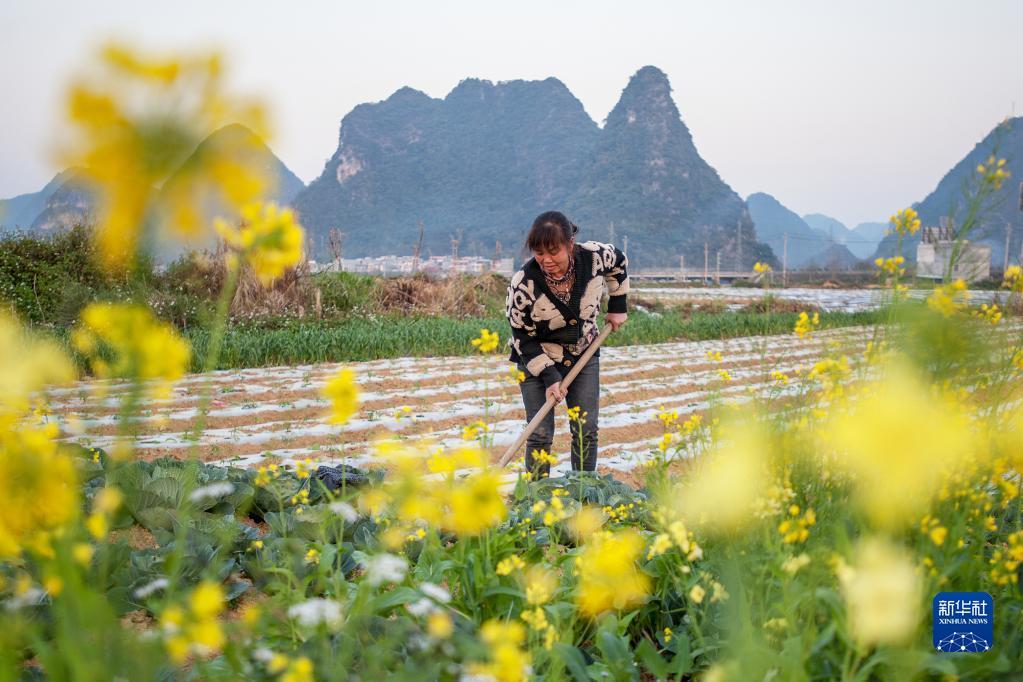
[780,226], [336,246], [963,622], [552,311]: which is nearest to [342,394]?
[963,622]

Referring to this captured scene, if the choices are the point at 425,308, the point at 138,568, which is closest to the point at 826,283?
the point at 425,308

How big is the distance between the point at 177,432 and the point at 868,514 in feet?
16.0

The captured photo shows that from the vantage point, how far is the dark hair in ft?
10.3

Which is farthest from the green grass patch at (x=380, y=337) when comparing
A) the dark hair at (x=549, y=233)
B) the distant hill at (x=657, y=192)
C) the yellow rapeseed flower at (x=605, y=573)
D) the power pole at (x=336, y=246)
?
the distant hill at (x=657, y=192)

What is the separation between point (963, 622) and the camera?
131cm

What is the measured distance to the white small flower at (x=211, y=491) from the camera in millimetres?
2078

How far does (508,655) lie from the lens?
0.80 meters

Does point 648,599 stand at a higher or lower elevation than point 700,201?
lower

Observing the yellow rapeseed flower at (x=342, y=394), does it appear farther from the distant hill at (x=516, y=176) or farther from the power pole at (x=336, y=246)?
the distant hill at (x=516, y=176)

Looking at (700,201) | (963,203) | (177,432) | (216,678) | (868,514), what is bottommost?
(177,432)

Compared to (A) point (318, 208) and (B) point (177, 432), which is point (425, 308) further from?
(A) point (318, 208)

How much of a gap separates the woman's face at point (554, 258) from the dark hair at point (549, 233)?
1cm

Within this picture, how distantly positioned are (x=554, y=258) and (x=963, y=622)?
87.4 inches

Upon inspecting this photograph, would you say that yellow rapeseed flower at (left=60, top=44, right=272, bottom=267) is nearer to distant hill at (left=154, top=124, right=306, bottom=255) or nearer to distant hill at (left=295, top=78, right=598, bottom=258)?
distant hill at (left=154, top=124, right=306, bottom=255)
